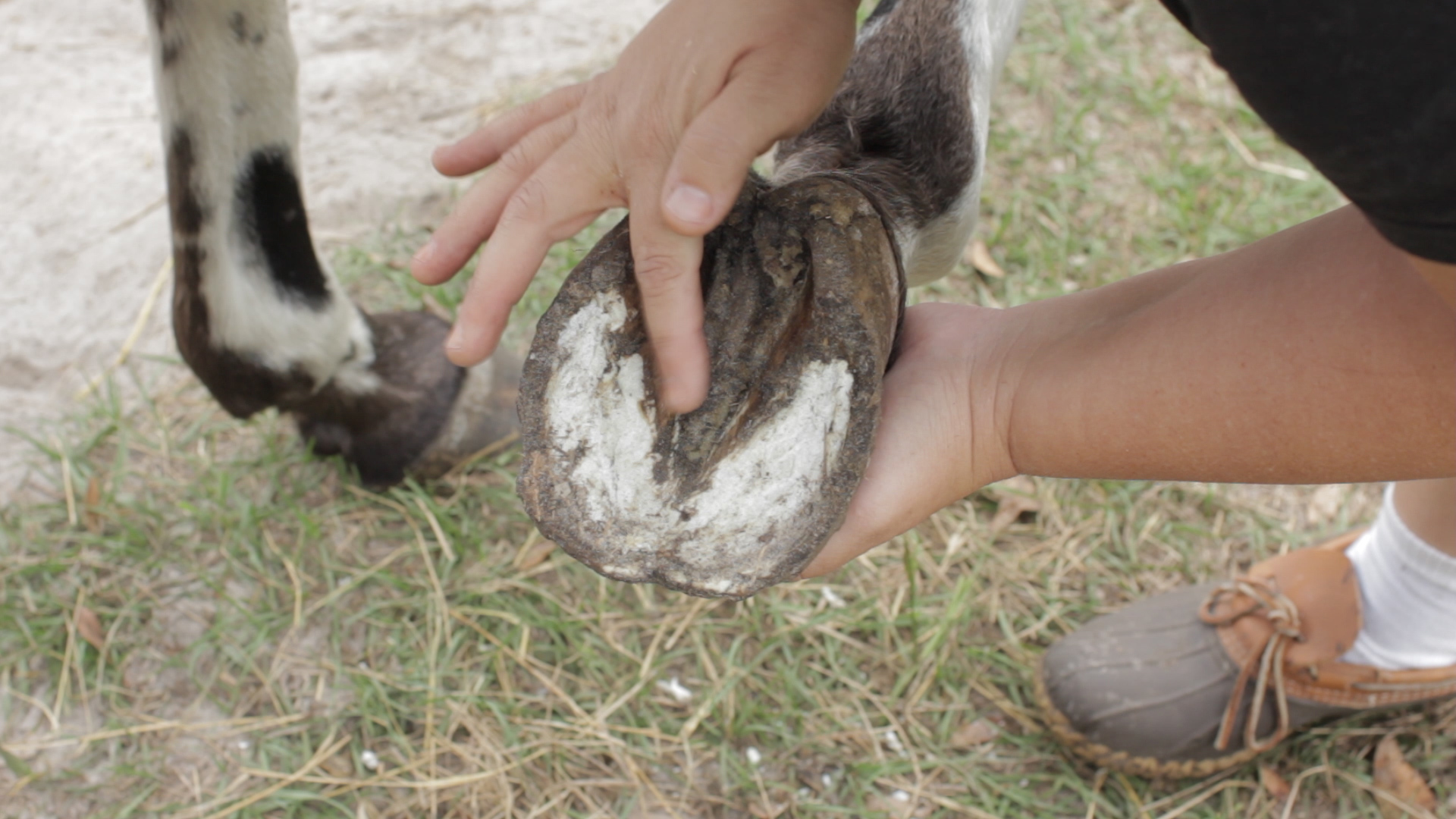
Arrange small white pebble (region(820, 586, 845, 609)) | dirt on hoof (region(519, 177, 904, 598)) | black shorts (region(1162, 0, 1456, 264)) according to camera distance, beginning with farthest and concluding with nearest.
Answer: small white pebble (region(820, 586, 845, 609))
dirt on hoof (region(519, 177, 904, 598))
black shorts (region(1162, 0, 1456, 264))

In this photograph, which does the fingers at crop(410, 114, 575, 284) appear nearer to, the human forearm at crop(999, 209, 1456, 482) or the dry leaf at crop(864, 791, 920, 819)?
the human forearm at crop(999, 209, 1456, 482)

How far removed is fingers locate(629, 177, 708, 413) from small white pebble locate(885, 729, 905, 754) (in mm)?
1050

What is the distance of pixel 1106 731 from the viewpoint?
187 centimetres

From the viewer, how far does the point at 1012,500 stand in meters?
2.22

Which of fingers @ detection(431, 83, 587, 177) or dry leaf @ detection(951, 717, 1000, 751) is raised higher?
fingers @ detection(431, 83, 587, 177)

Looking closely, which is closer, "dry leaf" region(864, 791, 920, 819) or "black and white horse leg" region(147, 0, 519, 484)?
"black and white horse leg" region(147, 0, 519, 484)

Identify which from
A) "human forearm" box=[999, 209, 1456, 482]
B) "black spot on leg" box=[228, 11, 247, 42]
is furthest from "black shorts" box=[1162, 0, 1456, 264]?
"black spot on leg" box=[228, 11, 247, 42]

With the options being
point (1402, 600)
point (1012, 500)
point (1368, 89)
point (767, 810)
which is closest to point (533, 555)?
point (767, 810)

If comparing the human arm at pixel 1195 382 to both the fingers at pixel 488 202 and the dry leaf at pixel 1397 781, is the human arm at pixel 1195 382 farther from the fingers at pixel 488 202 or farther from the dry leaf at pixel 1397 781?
the dry leaf at pixel 1397 781

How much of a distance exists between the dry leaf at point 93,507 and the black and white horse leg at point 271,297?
41 cm

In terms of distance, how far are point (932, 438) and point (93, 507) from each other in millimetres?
1698

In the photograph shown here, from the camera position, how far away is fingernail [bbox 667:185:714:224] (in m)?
0.99

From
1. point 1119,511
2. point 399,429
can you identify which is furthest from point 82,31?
point 1119,511

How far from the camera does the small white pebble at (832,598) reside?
206cm
